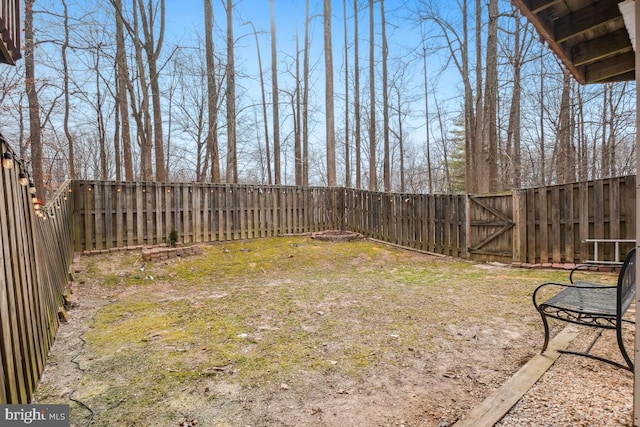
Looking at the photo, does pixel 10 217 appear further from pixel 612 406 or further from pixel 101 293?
pixel 612 406

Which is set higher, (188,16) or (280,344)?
(188,16)

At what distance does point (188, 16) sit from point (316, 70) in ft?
22.8

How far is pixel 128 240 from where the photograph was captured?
272 inches

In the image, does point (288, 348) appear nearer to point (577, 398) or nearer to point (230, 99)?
point (577, 398)

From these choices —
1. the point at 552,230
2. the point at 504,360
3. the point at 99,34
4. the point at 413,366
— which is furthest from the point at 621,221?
the point at 99,34

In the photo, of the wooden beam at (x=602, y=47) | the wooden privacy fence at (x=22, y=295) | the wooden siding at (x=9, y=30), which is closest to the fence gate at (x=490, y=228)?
the wooden beam at (x=602, y=47)

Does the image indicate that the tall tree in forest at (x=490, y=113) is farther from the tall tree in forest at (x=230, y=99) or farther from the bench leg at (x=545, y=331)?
the tall tree in forest at (x=230, y=99)

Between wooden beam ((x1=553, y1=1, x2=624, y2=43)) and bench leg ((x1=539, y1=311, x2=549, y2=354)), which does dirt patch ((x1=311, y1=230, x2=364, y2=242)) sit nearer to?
bench leg ((x1=539, y1=311, x2=549, y2=354))

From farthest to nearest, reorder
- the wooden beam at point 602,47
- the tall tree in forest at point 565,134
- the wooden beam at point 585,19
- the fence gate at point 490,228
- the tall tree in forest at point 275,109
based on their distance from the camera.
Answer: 1. the tall tree in forest at point 275,109
2. the tall tree in forest at point 565,134
3. the fence gate at point 490,228
4. the wooden beam at point 602,47
5. the wooden beam at point 585,19

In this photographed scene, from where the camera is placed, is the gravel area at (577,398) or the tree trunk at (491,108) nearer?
the gravel area at (577,398)

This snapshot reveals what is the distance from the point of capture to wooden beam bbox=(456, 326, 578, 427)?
68.0 inches

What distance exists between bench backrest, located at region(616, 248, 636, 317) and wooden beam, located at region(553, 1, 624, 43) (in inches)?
64.1

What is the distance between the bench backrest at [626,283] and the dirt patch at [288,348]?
2.61 feet

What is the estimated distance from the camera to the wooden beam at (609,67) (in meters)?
2.74
